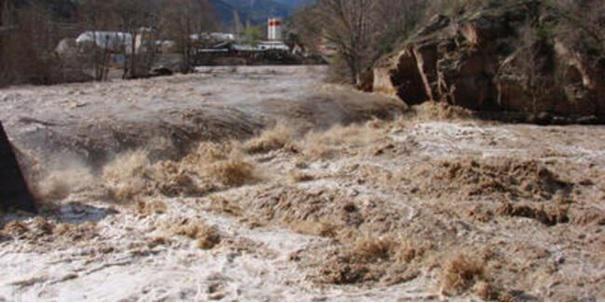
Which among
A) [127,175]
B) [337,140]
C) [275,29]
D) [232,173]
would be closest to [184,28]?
[337,140]

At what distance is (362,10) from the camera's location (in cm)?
2317

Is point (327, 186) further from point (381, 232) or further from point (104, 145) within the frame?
point (104, 145)

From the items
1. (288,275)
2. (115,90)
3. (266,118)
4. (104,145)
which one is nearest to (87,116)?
(104,145)

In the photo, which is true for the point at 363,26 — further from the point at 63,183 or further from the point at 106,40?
the point at 106,40

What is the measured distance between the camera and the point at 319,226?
8281 mm

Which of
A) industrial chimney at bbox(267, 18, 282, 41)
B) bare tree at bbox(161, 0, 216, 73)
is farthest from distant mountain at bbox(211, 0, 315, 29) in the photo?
bare tree at bbox(161, 0, 216, 73)

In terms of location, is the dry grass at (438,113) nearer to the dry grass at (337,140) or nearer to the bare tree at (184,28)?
the dry grass at (337,140)

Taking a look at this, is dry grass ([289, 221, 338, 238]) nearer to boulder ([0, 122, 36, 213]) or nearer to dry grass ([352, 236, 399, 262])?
dry grass ([352, 236, 399, 262])

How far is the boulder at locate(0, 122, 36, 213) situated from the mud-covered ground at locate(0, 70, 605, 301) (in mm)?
262

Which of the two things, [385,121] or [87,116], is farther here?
[385,121]

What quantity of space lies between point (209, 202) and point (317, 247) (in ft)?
8.16

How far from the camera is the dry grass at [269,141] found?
13469 millimetres

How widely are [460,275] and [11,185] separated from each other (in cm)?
581

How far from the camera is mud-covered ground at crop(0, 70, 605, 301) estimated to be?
655 centimetres
